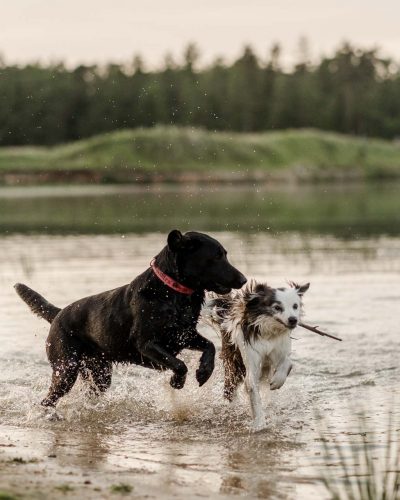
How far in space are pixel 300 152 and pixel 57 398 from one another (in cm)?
8641

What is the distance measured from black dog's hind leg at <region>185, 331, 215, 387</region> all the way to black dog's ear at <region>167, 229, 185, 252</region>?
80cm

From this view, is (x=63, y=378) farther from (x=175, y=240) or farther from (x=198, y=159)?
(x=198, y=159)

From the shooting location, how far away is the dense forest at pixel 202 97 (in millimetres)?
109188

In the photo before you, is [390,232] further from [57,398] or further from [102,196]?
[102,196]

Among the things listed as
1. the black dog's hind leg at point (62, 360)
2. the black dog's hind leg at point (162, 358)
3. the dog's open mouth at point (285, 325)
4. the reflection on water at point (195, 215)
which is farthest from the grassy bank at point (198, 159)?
the dog's open mouth at point (285, 325)

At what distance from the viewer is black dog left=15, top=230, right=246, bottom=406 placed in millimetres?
8516

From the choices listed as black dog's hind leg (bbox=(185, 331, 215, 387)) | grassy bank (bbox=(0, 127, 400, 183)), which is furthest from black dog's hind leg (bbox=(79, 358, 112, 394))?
grassy bank (bbox=(0, 127, 400, 183))

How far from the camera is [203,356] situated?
8695 millimetres

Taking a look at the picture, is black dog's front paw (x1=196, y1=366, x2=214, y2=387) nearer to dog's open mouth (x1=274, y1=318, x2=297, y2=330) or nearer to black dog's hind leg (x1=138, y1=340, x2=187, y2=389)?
black dog's hind leg (x1=138, y1=340, x2=187, y2=389)

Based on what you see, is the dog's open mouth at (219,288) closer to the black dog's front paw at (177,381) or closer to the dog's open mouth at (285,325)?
the dog's open mouth at (285,325)

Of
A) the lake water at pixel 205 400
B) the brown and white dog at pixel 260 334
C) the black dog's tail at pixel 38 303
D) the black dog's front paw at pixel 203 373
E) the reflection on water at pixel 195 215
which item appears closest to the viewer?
the lake water at pixel 205 400

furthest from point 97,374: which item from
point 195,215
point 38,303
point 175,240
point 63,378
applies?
point 195,215

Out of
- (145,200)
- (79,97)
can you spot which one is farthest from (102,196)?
(79,97)

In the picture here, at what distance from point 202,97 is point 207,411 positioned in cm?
11013
